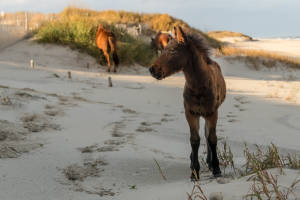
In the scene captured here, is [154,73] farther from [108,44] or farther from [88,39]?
[88,39]

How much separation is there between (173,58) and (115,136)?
215 cm

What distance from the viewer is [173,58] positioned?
9.96 feet

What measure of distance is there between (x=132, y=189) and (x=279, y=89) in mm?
8028

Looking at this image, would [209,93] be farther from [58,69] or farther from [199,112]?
[58,69]

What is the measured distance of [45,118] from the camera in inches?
210

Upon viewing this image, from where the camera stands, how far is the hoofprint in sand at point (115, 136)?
2977mm

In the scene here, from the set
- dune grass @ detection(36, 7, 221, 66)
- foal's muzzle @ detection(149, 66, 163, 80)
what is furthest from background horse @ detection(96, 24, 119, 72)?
foal's muzzle @ detection(149, 66, 163, 80)

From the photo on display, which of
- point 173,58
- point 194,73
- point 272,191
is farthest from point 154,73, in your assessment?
point 272,191

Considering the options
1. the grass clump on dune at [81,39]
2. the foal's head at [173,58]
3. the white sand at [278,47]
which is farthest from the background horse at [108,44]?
the white sand at [278,47]

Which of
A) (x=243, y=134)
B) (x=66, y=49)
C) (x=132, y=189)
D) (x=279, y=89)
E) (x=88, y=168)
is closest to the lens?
(x=132, y=189)

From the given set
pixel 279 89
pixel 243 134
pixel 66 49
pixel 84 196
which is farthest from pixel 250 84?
pixel 84 196

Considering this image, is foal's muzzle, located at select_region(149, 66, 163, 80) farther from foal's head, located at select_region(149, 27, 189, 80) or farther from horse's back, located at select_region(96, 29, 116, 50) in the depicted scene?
horse's back, located at select_region(96, 29, 116, 50)

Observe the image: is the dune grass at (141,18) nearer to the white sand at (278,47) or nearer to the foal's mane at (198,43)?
the white sand at (278,47)

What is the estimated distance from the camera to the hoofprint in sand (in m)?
2.98
